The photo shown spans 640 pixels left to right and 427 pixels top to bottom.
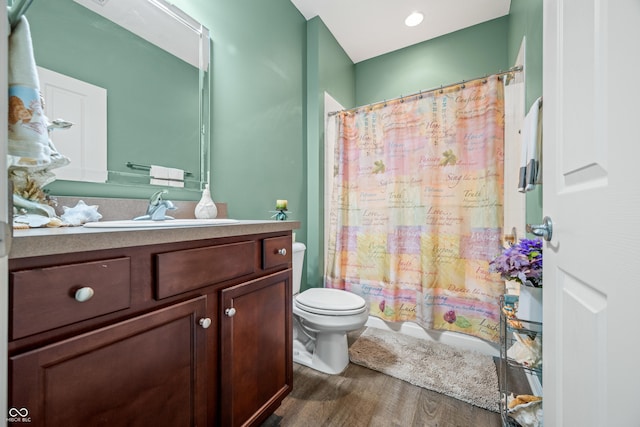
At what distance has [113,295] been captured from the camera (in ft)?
2.01

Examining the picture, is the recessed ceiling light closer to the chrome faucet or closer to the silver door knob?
the silver door knob

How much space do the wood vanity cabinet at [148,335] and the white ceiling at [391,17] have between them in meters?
2.09

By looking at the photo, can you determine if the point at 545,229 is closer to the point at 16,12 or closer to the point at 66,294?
the point at 66,294

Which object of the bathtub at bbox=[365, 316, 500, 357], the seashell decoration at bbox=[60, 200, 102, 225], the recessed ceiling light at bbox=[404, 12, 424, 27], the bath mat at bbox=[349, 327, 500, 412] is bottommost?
the bath mat at bbox=[349, 327, 500, 412]

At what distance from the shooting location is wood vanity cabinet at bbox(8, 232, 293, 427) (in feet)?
1.67

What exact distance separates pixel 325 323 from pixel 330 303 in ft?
0.43

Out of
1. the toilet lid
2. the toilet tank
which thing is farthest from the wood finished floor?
the toilet tank

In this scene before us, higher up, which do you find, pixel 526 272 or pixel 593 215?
pixel 593 215

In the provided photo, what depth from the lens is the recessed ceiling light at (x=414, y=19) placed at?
217 cm

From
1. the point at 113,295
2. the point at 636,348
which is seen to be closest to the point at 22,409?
the point at 113,295

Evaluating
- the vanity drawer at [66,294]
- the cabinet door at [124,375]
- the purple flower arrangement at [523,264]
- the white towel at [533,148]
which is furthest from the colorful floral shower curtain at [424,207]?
the vanity drawer at [66,294]

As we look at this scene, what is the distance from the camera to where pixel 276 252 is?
1140mm

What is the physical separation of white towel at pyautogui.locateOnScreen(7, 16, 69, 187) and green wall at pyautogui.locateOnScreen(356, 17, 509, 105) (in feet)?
8.70

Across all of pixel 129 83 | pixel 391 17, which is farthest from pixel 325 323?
pixel 391 17
